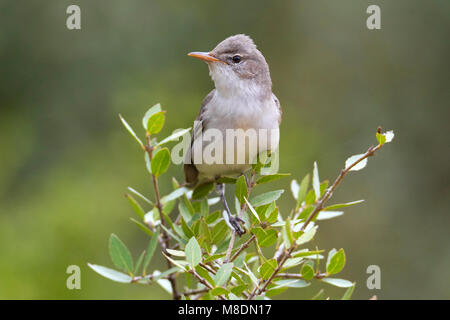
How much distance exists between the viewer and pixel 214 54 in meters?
3.71

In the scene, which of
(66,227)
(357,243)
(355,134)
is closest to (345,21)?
(355,134)

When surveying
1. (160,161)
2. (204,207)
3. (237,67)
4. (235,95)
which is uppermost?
(237,67)

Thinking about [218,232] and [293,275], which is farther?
[218,232]

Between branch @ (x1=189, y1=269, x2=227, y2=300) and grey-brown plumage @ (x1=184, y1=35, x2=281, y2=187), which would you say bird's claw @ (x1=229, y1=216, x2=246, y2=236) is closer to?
branch @ (x1=189, y1=269, x2=227, y2=300)

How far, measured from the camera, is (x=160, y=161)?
2.70 m

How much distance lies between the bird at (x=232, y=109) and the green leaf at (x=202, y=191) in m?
0.09

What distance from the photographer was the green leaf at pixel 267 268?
90.5 inches

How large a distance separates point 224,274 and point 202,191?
1.25 m

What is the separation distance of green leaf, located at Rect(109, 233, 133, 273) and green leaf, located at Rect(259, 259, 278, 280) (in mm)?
676

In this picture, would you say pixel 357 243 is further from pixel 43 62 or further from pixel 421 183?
pixel 43 62

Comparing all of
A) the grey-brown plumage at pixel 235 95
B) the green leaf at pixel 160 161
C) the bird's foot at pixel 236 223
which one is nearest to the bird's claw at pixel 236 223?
the bird's foot at pixel 236 223

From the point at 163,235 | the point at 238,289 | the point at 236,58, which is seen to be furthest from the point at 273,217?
the point at 236,58

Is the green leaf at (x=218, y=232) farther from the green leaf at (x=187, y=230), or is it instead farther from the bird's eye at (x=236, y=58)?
the bird's eye at (x=236, y=58)

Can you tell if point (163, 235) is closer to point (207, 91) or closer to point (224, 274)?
point (224, 274)
